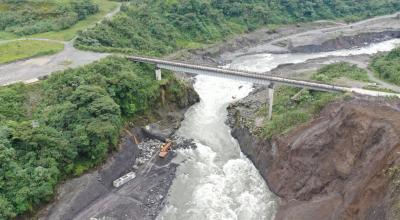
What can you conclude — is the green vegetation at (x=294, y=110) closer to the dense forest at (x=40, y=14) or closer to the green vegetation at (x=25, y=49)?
the green vegetation at (x=25, y=49)

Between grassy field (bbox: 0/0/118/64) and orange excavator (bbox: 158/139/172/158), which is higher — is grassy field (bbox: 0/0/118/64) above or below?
above

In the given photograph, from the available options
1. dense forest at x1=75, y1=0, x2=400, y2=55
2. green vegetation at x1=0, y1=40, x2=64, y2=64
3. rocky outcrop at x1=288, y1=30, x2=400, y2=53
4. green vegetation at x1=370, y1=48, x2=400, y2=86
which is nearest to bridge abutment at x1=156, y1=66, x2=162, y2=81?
dense forest at x1=75, y1=0, x2=400, y2=55

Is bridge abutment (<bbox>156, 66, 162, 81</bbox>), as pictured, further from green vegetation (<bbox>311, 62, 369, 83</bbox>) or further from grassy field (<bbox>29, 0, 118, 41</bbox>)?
green vegetation (<bbox>311, 62, 369, 83</bbox>)

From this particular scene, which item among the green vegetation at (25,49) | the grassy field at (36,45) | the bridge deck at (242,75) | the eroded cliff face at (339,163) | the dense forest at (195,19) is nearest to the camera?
the eroded cliff face at (339,163)

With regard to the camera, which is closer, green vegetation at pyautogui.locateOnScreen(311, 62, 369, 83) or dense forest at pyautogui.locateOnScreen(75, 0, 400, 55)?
green vegetation at pyautogui.locateOnScreen(311, 62, 369, 83)

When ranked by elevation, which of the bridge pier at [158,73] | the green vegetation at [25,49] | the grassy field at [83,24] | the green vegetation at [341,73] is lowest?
the green vegetation at [341,73]

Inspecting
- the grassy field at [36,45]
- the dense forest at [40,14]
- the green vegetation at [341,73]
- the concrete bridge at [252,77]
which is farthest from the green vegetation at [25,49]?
the green vegetation at [341,73]
